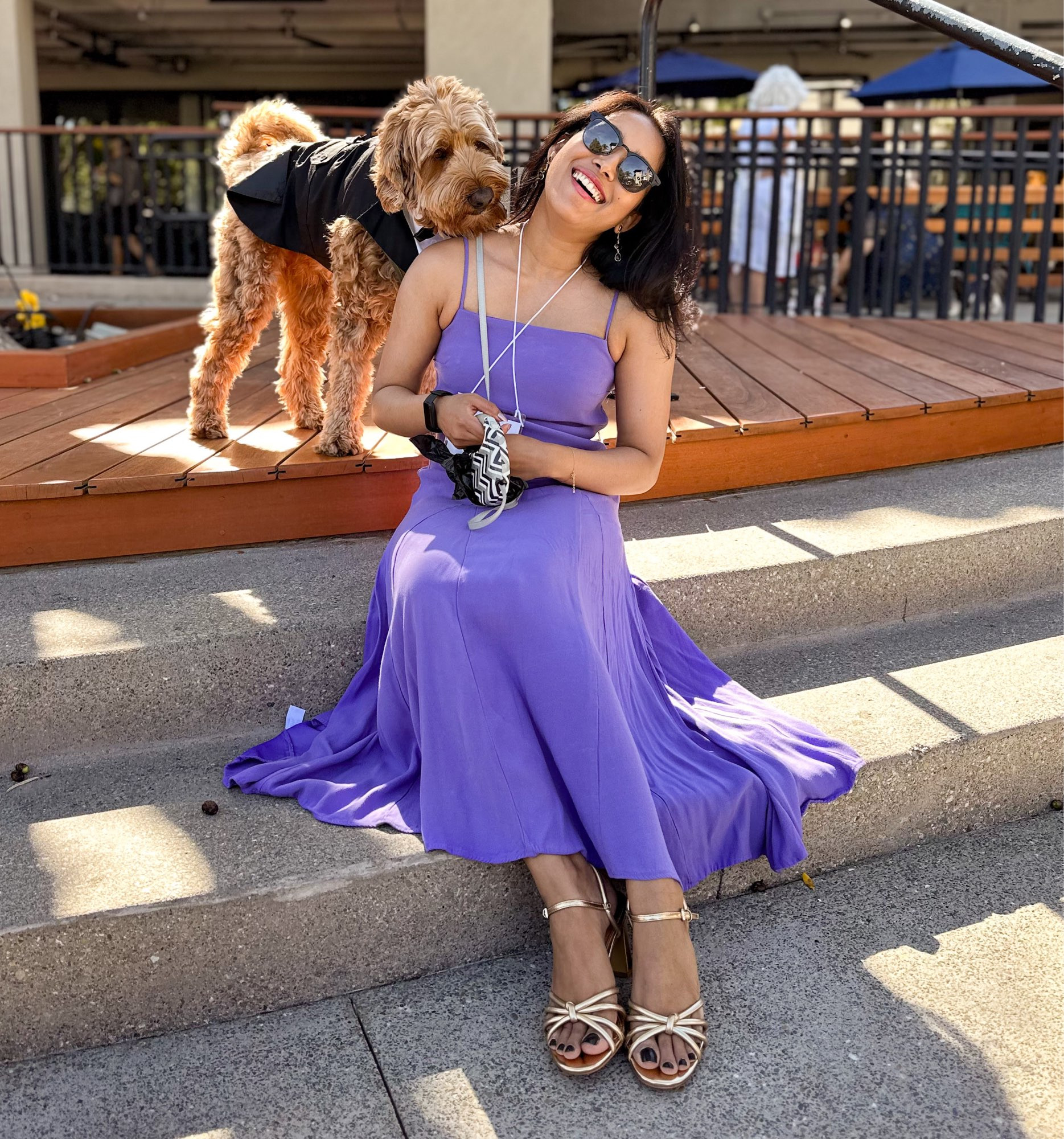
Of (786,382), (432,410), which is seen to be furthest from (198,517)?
(786,382)

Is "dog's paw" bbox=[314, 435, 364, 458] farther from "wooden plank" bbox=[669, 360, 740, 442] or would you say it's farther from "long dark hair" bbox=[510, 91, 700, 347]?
"long dark hair" bbox=[510, 91, 700, 347]

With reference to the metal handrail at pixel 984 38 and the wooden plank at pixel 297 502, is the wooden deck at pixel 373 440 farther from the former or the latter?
the metal handrail at pixel 984 38

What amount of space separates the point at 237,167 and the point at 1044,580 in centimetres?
267

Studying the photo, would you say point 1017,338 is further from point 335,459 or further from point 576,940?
point 576,940

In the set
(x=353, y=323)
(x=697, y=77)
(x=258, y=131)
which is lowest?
(x=353, y=323)

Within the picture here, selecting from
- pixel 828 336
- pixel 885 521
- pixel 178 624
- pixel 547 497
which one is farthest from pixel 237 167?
pixel 828 336

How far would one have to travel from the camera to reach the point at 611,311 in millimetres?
2320

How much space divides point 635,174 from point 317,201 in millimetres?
1119

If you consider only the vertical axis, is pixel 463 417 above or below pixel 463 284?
below

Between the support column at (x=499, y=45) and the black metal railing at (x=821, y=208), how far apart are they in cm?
29

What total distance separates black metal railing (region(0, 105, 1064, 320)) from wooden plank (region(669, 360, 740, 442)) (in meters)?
0.52

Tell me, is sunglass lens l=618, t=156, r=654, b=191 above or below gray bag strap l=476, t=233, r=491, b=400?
above

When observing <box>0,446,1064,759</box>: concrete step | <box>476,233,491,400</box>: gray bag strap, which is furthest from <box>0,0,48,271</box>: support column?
<box>476,233,491,400</box>: gray bag strap

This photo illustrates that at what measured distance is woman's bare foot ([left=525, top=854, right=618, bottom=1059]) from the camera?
1826 mm
